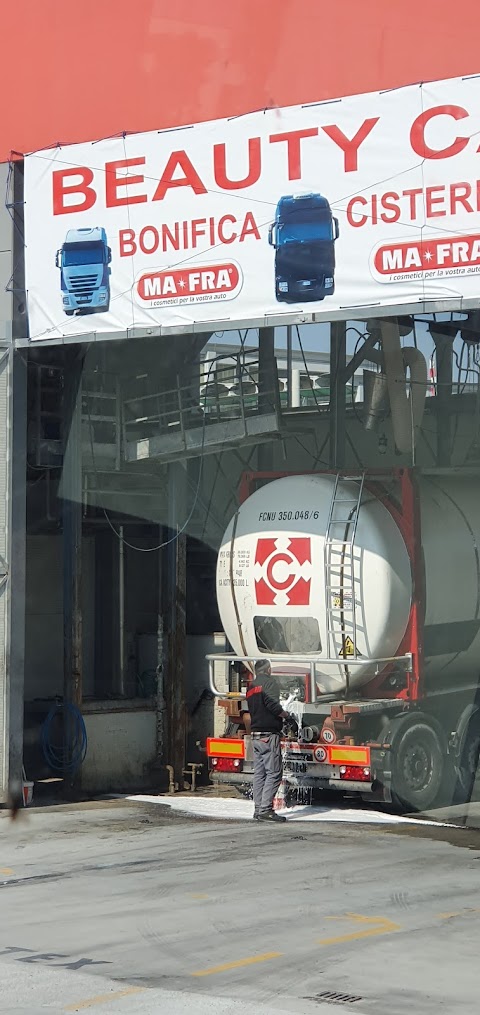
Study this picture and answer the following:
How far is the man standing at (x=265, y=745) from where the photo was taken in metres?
14.0

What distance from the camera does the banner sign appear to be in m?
12.5

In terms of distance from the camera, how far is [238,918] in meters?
9.38

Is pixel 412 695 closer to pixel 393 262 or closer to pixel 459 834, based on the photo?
pixel 459 834

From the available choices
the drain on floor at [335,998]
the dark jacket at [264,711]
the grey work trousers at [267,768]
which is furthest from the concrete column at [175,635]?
the drain on floor at [335,998]

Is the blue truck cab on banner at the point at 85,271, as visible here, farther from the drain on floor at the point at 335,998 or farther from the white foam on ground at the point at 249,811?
the drain on floor at the point at 335,998

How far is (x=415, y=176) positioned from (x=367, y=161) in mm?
551

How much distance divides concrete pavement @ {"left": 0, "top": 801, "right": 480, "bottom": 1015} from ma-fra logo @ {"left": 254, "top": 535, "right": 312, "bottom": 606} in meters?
2.31

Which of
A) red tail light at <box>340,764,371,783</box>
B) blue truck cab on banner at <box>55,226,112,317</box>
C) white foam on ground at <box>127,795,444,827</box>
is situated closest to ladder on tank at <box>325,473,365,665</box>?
red tail light at <box>340,764,371,783</box>

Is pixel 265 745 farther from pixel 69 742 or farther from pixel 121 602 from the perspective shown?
pixel 121 602

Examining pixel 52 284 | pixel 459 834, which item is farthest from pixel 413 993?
pixel 52 284

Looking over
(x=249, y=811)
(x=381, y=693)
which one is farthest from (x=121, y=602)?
(x=381, y=693)

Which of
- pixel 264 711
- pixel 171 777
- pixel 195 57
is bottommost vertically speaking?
pixel 171 777

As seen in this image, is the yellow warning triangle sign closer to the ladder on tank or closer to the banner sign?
the ladder on tank

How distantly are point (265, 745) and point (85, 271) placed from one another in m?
5.34
